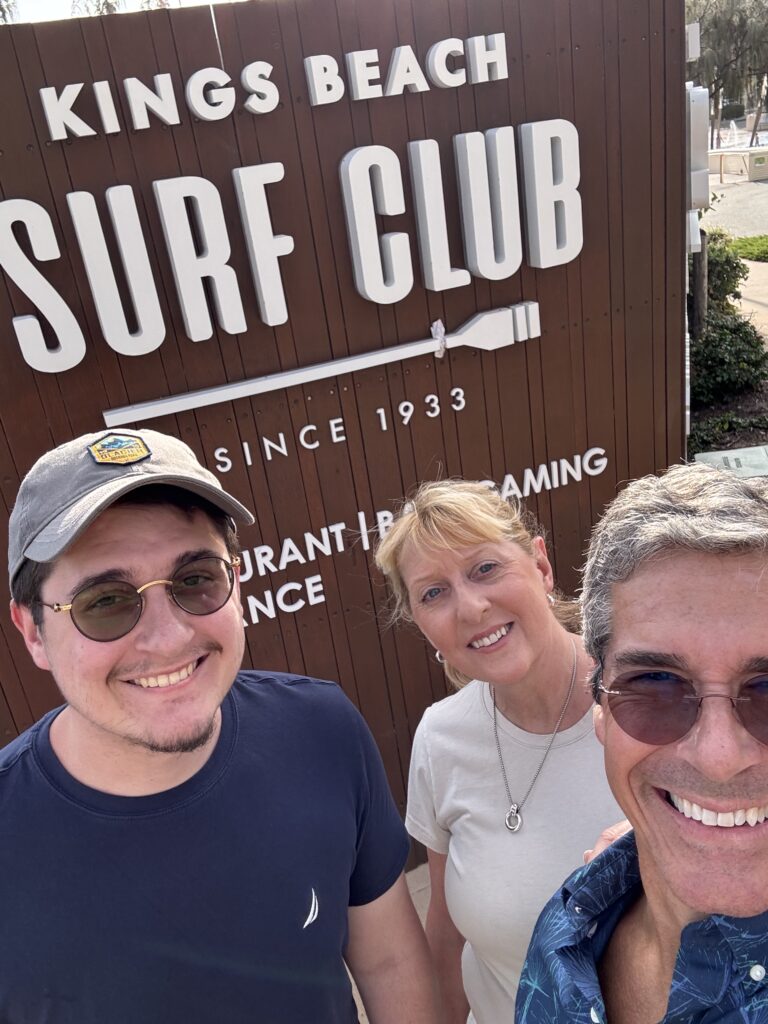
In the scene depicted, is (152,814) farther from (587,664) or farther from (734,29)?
(734,29)

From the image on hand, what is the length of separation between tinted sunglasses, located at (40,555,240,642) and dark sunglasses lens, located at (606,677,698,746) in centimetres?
74

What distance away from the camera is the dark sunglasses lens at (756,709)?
3.47ft

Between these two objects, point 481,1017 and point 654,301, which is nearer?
point 481,1017

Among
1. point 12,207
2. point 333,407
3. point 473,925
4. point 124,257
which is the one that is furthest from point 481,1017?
point 12,207

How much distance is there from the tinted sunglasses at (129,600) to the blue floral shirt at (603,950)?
30.8 inches

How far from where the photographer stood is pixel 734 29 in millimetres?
24641

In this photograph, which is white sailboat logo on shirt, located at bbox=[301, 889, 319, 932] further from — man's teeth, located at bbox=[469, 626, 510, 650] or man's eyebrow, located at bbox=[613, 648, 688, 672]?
man's eyebrow, located at bbox=[613, 648, 688, 672]

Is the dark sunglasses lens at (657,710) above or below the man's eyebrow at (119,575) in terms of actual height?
below

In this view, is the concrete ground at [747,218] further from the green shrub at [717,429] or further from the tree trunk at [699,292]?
the green shrub at [717,429]

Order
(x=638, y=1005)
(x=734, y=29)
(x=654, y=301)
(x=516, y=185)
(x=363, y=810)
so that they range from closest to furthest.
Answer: (x=638, y=1005)
(x=363, y=810)
(x=516, y=185)
(x=654, y=301)
(x=734, y=29)

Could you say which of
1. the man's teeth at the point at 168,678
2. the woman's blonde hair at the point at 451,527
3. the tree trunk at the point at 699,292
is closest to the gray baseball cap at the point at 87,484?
the man's teeth at the point at 168,678

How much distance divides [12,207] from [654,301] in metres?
2.54

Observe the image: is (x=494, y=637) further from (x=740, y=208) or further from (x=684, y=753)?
(x=740, y=208)

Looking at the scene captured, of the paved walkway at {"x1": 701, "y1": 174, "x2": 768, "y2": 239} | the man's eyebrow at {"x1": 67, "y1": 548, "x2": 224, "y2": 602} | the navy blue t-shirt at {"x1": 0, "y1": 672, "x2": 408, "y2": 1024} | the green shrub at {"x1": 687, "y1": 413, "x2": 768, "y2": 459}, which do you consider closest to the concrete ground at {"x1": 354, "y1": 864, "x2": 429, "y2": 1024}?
the navy blue t-shirt at {"x1": 0, "y1": 672, "x2": 408, "y2": 1024}
